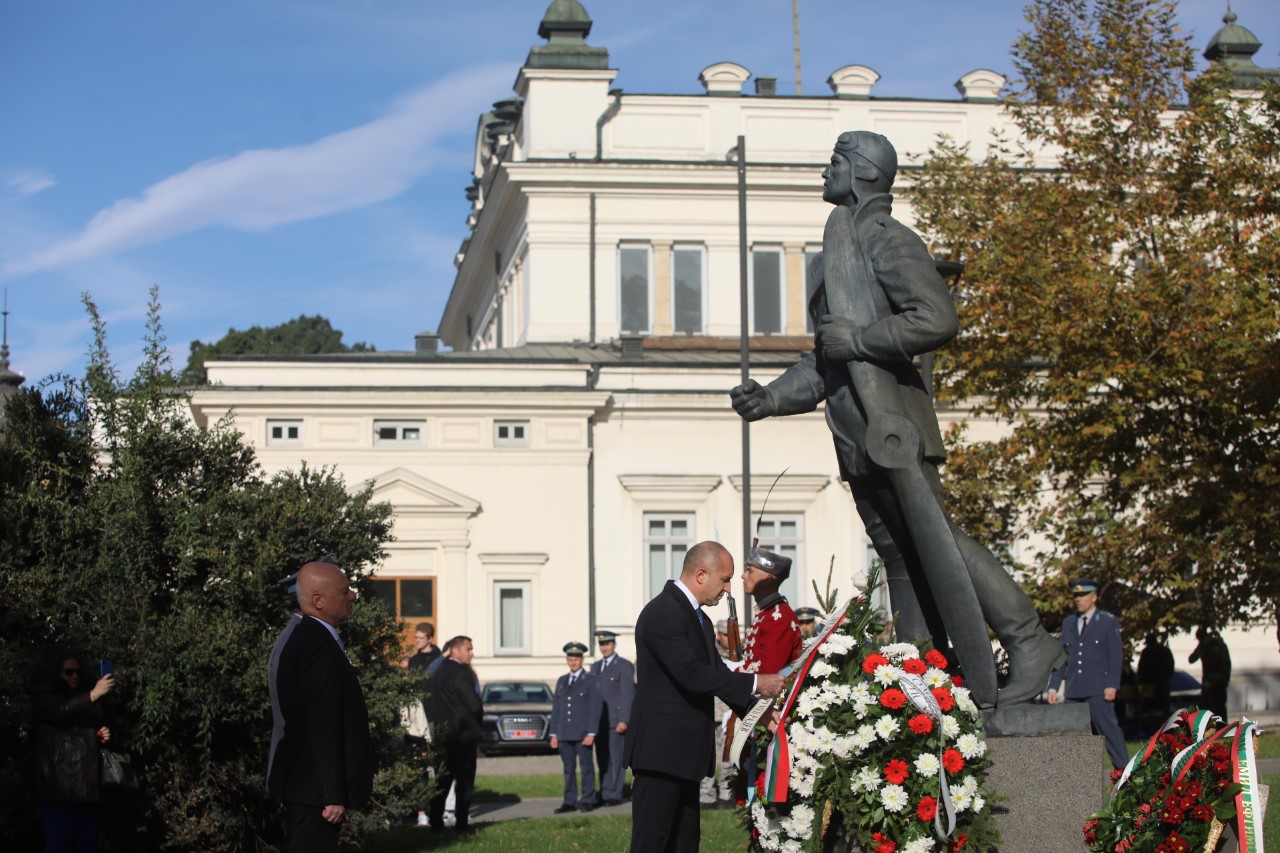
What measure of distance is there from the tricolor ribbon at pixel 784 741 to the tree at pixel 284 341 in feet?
254

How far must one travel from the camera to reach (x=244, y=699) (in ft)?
43.8

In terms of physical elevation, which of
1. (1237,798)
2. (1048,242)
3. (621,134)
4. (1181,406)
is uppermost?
(621,134)

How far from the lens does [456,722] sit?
18859 millimetres

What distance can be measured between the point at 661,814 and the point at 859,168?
3171 millimetres

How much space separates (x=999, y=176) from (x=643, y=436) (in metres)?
16.9

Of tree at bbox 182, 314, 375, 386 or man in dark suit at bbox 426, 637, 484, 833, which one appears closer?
man in dark suit at bbox 426, 637, 484, 833

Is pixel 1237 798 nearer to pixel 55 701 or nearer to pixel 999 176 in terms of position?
pixel 55 701

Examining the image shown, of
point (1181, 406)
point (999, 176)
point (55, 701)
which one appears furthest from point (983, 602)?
point (999, 176)

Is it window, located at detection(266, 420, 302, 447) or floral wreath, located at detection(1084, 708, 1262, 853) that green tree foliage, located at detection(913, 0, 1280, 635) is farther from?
window, located at detection(266, 420, 302, 447)

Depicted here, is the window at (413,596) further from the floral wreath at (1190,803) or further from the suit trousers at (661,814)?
the floral wreath at (1190,803)

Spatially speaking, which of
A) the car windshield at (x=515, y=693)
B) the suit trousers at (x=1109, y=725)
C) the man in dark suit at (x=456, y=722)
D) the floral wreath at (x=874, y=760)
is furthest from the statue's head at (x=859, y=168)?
the car windshield at (x=515, y=693)

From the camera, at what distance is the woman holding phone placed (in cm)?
1180

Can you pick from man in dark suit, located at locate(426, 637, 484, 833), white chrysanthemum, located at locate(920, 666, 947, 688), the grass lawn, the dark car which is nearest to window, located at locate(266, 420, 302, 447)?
the dark car

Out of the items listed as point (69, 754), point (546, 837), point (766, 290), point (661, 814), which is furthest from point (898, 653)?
point (766, 290)
